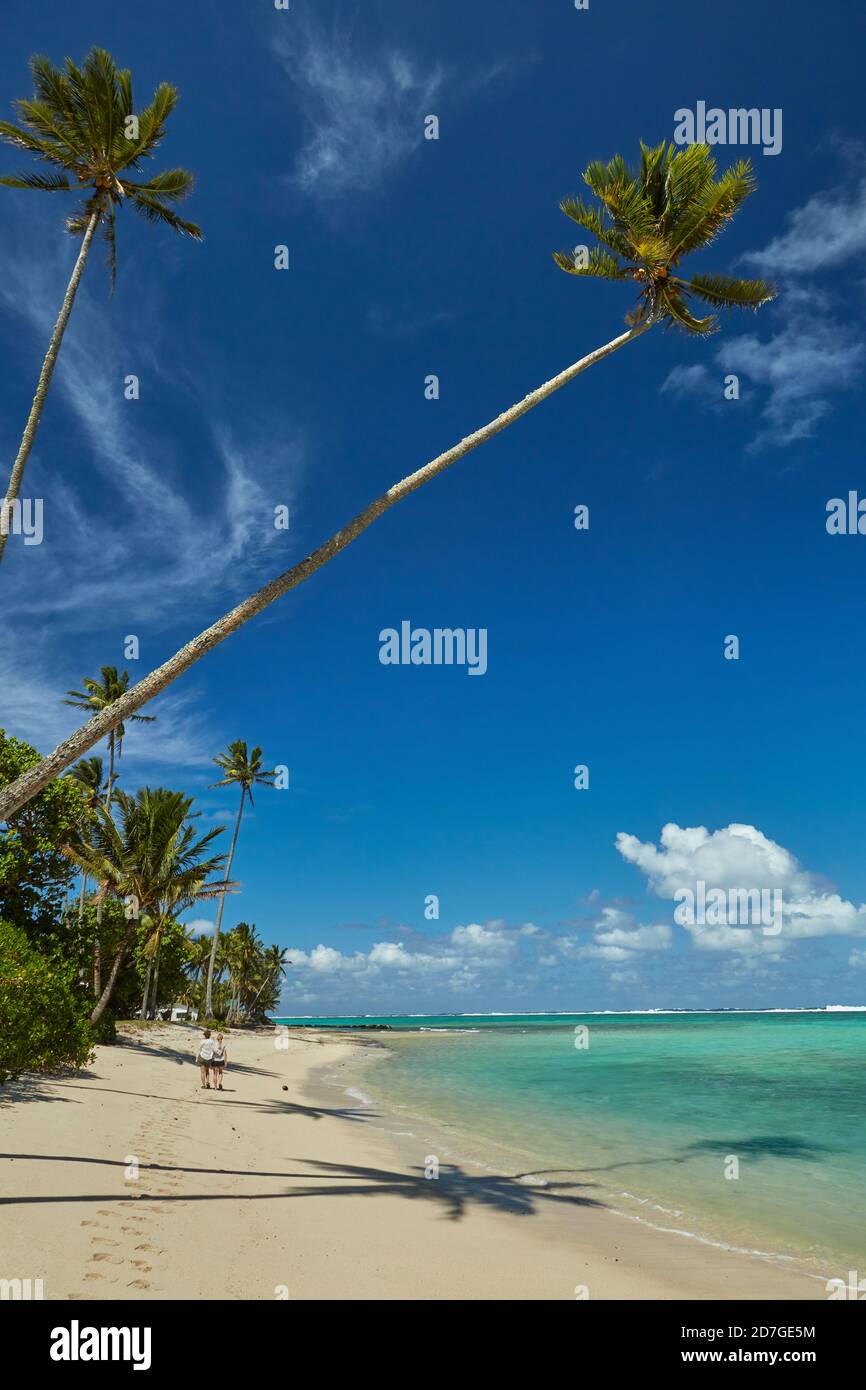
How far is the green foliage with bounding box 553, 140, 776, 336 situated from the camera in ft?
41.3

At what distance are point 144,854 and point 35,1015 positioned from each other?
13502 mm

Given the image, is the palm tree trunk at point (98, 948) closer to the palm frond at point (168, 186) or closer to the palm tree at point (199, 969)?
→ the palm frond at point (168, 186)

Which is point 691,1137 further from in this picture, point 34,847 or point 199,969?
point 199,969

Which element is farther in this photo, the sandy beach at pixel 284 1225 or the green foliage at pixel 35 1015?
the green foliage at pixel 35 1015

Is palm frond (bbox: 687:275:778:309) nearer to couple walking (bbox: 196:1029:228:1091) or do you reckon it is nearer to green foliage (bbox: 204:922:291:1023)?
couple walking (bbox: 196:1029:228:1091)

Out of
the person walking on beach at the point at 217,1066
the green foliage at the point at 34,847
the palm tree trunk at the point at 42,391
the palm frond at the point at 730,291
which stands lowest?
the person walking on beach at the point at 217,1066

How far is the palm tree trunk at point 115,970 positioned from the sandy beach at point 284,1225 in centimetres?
891

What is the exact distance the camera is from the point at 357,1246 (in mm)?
7527

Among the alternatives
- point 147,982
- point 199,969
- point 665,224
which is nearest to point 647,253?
point 665,224

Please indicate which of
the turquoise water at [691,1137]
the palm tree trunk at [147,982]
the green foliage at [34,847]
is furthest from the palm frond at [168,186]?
the palm tree trunk at [147,982]

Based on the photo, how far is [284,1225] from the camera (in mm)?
8117

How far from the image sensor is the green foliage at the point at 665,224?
1259cm

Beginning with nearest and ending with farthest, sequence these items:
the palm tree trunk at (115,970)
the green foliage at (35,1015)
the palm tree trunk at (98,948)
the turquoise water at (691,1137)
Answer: the turquoise water at (691,1137), the green foliage at (35,1015), the palm tree trunk at (115,970), the palm tree trunk at (98,948)

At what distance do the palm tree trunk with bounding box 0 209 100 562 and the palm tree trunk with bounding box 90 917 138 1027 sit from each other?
18.2 m
